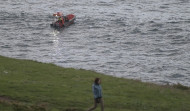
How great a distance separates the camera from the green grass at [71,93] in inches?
977

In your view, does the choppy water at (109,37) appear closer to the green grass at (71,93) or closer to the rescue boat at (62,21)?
the rescue boat at (62,21)

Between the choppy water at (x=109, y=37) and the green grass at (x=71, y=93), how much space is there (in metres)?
13.4

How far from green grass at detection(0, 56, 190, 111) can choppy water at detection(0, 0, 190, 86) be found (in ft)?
44.0

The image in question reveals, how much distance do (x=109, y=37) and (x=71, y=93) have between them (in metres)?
40.5

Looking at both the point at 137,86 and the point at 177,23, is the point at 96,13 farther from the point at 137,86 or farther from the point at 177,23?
the point at 137,86

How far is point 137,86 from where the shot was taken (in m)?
31.8

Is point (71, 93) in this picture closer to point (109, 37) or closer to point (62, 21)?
point (109, 37)

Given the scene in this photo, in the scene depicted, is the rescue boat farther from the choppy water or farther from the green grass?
the green grass

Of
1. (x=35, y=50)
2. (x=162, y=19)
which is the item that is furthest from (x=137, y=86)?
(x=162, y=19)

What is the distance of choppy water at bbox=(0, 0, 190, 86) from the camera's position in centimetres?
5175

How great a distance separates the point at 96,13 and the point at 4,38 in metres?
22.1

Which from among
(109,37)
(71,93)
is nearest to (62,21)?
(109,37)

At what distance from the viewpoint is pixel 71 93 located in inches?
1083

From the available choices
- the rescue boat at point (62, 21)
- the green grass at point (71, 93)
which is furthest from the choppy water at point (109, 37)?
the green grass at point (71, 93)
